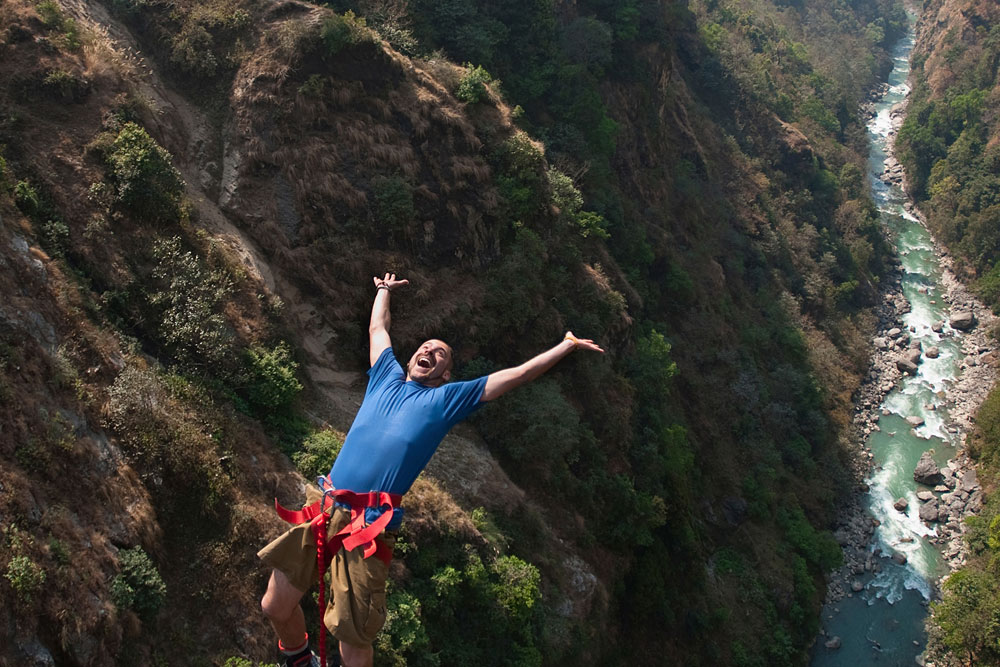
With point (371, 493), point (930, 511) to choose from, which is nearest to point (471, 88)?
point (371, 493)

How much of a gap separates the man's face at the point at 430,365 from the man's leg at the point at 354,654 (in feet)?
7.91

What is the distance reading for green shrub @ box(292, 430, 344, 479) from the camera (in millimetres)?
15977

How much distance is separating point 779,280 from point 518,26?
2137cm

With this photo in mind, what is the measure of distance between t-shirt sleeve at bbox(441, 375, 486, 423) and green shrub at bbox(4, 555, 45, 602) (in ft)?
20.9

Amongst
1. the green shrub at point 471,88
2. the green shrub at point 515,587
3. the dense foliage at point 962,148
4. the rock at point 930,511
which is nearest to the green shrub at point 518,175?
the green shrub at point 471,88

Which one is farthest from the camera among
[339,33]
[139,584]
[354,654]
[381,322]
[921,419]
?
[921,419]

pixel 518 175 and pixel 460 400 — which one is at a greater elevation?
pixel 460 400

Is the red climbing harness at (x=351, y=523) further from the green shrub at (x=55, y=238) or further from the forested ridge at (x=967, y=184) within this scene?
the forested ridge at (x=967, y=184)

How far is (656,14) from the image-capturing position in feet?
129

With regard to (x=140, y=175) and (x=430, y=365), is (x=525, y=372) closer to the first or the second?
(x=430, y=365)

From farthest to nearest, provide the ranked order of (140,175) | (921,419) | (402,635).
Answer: (921,419) < (140,175) < (402,635)

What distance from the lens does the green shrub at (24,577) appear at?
9.32 meters

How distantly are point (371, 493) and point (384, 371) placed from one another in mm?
1266

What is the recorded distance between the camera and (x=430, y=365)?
7.18m
